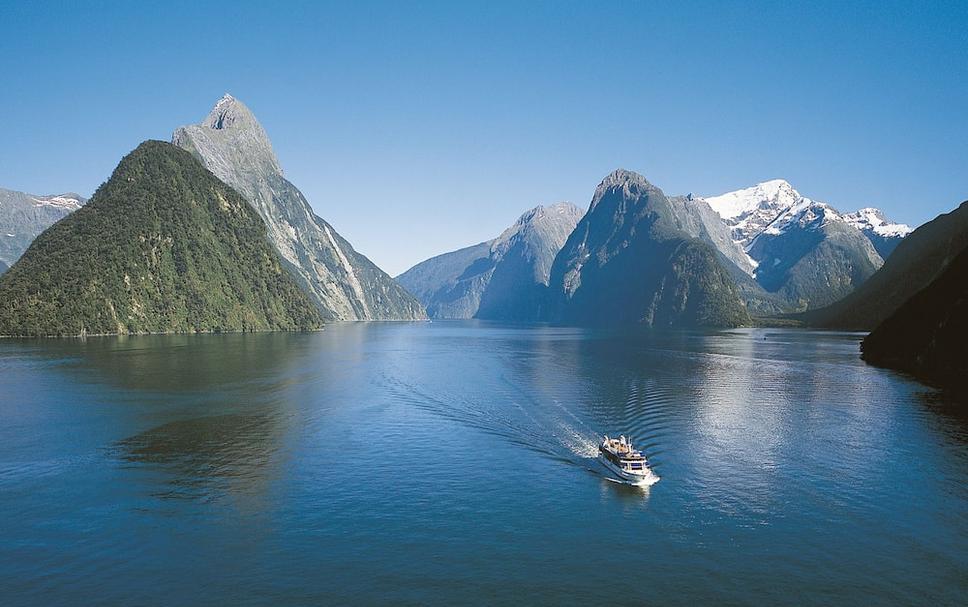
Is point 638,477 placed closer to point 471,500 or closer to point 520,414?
point 471,500

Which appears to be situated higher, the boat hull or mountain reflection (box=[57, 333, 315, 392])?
mountain reflection (box=[57, 333, 315, 392])

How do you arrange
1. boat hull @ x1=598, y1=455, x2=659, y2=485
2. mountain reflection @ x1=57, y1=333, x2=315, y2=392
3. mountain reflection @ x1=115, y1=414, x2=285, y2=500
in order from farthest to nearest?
mountain reflection @ x1=57, y1=333, x2=315, y2=392 → boat hull @ x1=598, y1=455, x2=659, y2=485 → mountain reflection @ x1=115, y1=414, x2=285, y2=500

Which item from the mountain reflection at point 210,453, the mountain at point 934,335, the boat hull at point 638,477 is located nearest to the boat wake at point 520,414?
the boat hull at point 638,477

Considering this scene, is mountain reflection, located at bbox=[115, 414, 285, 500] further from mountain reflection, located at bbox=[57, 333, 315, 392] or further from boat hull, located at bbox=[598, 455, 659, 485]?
mountain reflection, located at bbox=[57, 333, 315, 392]

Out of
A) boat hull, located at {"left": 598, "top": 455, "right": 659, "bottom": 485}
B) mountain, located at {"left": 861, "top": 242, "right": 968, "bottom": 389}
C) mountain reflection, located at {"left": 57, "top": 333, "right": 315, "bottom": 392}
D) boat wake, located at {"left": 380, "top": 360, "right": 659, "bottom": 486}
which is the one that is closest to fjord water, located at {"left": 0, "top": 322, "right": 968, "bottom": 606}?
boat wake, located at {"left": 380, "top": 360, "right": 659, "bottom": 486}

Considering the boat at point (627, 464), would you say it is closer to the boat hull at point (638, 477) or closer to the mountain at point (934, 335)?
the boat hull at point (638, 477)

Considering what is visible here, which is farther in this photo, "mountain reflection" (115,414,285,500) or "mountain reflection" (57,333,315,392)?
"mountain reflection" (57,333,315,392)

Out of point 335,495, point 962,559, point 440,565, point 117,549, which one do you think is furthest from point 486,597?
point 962,559
